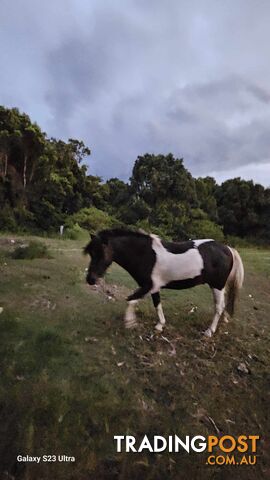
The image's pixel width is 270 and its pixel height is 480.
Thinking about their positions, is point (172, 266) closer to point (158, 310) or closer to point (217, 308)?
point (158, 310)

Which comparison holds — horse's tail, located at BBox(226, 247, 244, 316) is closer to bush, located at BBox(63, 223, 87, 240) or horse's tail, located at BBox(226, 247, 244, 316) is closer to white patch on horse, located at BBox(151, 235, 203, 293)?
white patch on horse, located at BBox(151, 235, 203, 293)

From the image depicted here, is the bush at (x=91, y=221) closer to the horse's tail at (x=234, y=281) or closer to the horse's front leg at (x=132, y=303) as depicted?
the horse's tail at (x=234, y=281)

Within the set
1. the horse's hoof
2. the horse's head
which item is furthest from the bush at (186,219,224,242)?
the horse's head

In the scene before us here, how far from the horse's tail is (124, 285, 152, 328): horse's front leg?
5.29 feet

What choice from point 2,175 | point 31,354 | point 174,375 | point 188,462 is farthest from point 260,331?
point 2,175

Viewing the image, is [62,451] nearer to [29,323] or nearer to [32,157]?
[29,323]

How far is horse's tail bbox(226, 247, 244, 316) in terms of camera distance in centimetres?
560

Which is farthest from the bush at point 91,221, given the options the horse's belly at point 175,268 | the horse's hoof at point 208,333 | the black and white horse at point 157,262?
the horse's hoof at point 208,333

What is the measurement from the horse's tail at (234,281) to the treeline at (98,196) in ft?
44.9

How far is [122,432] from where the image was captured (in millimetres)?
3311

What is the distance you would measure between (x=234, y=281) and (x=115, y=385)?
2.90m

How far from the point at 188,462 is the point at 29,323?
9.78 feet

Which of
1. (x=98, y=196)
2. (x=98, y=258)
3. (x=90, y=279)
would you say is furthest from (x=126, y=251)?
(x=98, y=196)

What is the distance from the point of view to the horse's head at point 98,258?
5031 mm
